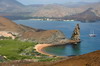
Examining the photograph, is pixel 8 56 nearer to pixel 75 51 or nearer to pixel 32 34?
pixel 75 51

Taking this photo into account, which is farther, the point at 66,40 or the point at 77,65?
the point at 66,40

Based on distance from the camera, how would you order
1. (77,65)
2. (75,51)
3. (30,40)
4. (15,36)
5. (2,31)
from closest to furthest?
(77,65)
(75,51)
(30,40)
(15,36)
(2,31)

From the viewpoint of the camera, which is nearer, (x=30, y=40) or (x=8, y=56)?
(x=8, y=56)

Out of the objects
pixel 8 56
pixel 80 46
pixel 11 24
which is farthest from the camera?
pixel 11 24

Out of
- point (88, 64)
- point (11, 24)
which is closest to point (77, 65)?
point (88, 64)

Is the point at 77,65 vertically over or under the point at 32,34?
over

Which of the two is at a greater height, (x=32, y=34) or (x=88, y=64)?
(x=88, y=64)

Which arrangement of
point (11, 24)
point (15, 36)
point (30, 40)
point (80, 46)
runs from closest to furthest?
point (80, 46), point (30, 40), point (15, 36), point (11, 24)

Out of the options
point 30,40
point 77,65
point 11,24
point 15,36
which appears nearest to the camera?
point 77,65

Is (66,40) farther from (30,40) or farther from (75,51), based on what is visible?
(75,51)

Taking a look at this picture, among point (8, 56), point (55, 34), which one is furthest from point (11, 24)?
point (8, 56)
